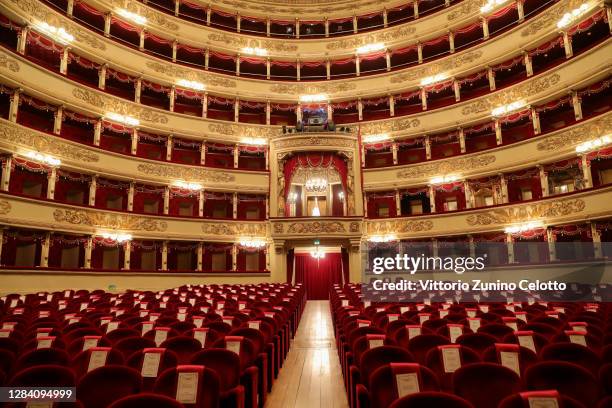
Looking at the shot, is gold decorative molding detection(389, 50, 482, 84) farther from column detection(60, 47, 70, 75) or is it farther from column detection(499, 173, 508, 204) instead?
column detection(60, 47, 70, 75)

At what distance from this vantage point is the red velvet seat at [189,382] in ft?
9.86

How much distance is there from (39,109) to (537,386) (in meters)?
19.8

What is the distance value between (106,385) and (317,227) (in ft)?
54.0

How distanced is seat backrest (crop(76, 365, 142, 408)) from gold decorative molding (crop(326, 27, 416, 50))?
2367 cm

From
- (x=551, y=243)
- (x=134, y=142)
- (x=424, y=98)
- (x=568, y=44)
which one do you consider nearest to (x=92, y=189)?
(x=134, y=142)

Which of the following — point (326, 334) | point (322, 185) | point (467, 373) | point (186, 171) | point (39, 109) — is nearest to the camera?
A: point (467, 373)

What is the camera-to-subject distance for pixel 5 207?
13.2 meters

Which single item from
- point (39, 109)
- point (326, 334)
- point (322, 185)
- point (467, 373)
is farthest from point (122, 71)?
point (467, 373)

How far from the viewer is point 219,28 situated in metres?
23.4

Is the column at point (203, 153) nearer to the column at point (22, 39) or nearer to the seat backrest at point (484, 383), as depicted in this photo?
the column at point (22, 39)

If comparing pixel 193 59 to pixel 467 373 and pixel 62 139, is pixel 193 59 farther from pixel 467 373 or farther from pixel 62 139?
pixel 467 373

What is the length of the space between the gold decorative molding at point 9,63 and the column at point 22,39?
106 centimetres

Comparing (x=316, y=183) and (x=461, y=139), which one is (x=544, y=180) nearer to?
(x=461, y=139)

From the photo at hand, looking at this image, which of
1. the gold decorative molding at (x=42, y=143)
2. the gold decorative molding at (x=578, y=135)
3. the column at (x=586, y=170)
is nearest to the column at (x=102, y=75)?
the gold decorative molding at (x=42, y=143)
